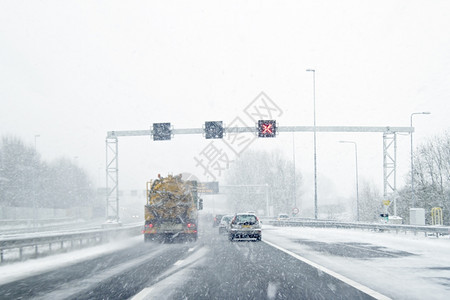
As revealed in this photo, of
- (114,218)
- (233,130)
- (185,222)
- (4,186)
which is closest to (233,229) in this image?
(185,222)

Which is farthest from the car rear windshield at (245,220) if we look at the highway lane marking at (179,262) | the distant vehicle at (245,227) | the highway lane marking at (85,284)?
the highway lane marking at (85,284)

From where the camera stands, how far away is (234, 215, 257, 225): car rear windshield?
77.0 ft

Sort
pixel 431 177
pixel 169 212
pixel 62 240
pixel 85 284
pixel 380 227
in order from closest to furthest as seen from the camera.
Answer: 1. pixel 85 284
2. pixel 62 240
3. pixel 169 212
4. pixel 380 227
5. pixel 431 177

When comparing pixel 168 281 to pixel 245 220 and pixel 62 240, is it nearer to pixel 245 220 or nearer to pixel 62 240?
pixel 62 240

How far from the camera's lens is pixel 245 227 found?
77.0 ft

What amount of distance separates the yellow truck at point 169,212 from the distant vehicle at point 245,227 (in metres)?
1.89

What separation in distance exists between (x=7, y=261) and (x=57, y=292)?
275 inches

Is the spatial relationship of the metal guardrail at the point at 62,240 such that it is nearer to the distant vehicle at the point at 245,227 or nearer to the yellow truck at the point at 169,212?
the yellow truck at the point at 169,212

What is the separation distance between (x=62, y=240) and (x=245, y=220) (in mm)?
8657

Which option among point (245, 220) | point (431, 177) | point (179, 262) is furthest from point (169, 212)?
point (431, 177)

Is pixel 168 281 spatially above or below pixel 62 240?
above

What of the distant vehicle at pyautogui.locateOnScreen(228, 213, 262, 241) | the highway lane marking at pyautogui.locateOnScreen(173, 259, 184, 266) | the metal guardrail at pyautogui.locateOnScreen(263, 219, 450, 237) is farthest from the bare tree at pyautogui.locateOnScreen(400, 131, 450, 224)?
the highway lane marking at pyautogui.locateOnScreen(173, 259, 184, 266)

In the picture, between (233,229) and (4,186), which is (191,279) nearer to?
(233,229)

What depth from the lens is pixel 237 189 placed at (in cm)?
9112
